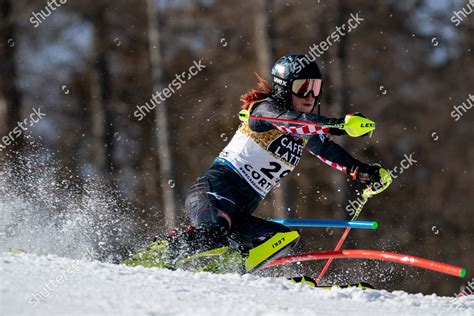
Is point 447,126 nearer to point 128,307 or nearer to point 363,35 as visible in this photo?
point 363,35

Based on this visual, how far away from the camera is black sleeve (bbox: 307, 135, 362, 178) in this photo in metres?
5.80

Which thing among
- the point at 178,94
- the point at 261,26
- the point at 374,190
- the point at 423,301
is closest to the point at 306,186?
the point at 178,94

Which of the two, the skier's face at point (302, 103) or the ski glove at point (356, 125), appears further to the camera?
the skier's face at point (302, 103)

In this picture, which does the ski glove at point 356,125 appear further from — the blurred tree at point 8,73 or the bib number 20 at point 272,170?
the blurred tree at point 8,73

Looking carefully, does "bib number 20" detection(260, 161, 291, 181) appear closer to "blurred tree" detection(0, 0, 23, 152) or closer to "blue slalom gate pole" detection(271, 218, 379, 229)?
"blue slalom gate pole" detection(271, 218, 379, 229)

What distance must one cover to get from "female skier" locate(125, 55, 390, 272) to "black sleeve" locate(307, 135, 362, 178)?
7.9 inches

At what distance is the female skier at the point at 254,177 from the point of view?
5062 millimetres

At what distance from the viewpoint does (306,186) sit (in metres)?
17.2

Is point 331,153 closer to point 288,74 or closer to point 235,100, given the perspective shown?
point 288,74

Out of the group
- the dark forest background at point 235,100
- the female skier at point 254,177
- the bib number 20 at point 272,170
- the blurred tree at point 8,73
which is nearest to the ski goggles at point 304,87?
the female skier at point 254,177

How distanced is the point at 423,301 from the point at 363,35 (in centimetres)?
1237

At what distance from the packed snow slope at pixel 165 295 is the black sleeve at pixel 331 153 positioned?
160cm

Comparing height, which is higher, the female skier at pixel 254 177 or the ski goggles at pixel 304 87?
the ski goggles at pixel 304 87

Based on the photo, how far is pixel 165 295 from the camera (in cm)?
340
